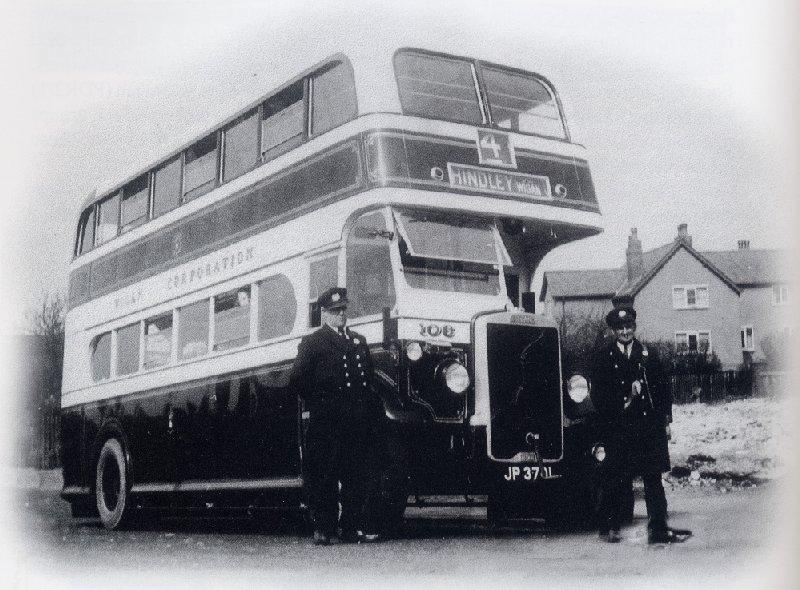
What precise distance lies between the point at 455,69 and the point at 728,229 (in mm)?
1781

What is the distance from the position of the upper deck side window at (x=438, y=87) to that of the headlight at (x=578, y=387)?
1.54m

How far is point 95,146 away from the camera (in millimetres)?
6461

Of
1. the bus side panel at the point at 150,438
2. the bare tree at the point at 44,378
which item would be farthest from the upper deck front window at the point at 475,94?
the bare tree at the point at 44,378

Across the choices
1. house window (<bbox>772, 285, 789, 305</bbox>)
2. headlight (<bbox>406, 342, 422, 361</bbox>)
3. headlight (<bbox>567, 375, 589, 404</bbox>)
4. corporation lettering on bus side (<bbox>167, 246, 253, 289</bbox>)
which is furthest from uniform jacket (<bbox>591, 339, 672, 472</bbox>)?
corporation lettering on bus side (<bbox>167, 246, 253, 289</bbox>)

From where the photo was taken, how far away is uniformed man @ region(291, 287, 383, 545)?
5.26m

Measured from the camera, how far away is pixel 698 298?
559cm

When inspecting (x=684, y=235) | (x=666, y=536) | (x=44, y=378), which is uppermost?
(x=684, y=235)

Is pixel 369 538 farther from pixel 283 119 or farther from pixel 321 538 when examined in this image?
pixel 283 119

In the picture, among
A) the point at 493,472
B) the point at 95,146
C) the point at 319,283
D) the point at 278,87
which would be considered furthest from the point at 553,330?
the point at 95,146

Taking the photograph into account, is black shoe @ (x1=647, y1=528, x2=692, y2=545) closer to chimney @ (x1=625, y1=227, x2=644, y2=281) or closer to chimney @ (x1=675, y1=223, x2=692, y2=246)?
chimney @ (x1=625, y1=227, x2=644, y2=281)

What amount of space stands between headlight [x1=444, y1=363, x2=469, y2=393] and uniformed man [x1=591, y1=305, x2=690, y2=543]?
2.46 feet

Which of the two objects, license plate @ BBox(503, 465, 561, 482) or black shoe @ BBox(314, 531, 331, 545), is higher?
license plate @ BBox(503, 465, 561, 482)

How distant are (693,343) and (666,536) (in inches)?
40.9

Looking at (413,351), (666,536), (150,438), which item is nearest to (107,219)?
(150,438)
